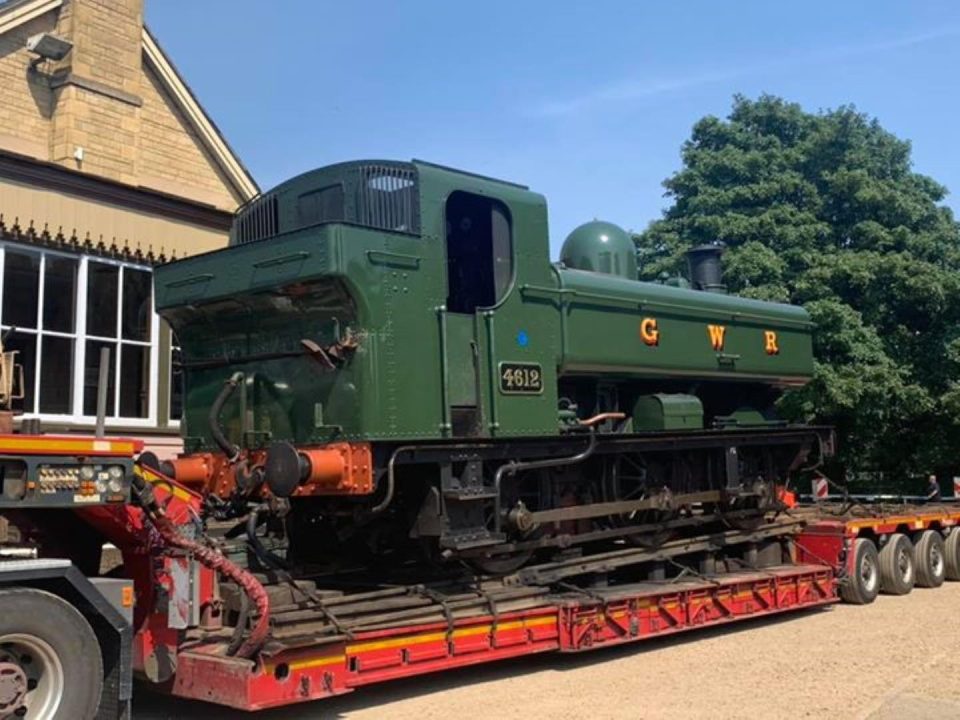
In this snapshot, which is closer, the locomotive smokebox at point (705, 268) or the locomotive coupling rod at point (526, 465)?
the locomotive coupling rod at point (526, 465)

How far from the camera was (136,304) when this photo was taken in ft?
42.6

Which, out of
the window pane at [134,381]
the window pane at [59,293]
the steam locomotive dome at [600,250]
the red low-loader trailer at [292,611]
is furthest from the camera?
the window pane at [134,381]

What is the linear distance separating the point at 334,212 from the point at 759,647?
569 cm

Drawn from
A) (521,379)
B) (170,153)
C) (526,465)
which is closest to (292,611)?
(526,465)

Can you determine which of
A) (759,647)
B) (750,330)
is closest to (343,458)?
(759,647)

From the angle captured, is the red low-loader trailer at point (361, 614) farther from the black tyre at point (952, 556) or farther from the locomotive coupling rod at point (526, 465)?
the black tyre at point (952, 556)

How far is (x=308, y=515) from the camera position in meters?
8.81

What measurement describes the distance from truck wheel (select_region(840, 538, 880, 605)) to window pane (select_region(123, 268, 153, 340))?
924 cm

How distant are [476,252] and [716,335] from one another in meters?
3.78

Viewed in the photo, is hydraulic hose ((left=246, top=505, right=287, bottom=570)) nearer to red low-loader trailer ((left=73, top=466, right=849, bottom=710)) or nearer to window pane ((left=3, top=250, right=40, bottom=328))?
red low-loader trailer ((left=73, top=466, right=849, bottom=710))

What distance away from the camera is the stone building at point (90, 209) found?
38.5 feet

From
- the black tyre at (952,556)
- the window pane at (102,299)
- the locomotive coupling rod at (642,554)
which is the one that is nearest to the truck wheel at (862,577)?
the locomotive coupling rod at (642,554)

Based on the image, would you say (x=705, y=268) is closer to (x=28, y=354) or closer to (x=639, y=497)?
(x=639, y=497)

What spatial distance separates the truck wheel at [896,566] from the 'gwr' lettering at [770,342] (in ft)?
9.94
